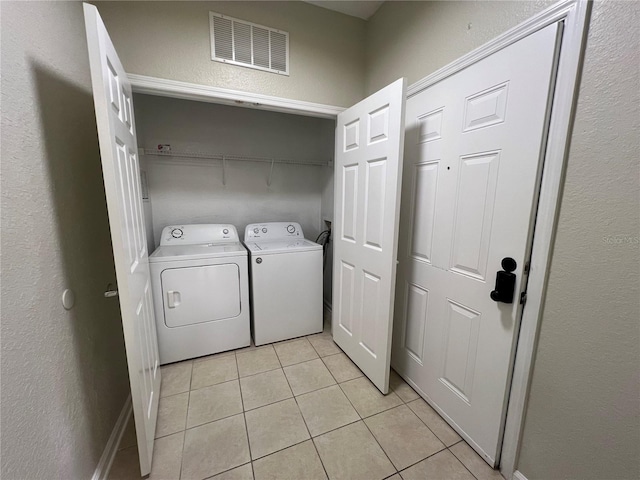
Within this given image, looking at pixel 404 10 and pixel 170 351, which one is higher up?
pixel 404 10

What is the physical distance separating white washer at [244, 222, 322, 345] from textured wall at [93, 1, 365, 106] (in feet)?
3.97

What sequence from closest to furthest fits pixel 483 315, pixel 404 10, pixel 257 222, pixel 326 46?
1. pixel 483 315
2. pixel 404 10
3. pixel 326 46
4. pixel 257 222

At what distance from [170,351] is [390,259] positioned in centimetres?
181

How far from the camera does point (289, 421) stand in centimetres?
152

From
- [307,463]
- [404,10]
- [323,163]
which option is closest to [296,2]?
[404,10]

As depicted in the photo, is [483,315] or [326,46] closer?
[483,315]

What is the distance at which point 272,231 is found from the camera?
106 inches

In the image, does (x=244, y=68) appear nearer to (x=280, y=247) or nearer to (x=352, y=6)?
(x=352, y=6)

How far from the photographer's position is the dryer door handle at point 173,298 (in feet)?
6.38

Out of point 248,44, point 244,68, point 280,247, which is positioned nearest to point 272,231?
point 280,247

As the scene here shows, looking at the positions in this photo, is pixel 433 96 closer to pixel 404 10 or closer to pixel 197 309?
pixel 404 10

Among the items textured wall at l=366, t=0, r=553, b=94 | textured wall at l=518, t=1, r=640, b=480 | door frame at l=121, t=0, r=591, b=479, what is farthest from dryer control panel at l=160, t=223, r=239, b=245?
textured wall at l=518, t=1, r=640, b=480

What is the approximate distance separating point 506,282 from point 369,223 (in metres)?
0.80

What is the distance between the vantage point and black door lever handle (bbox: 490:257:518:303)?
1092mm
